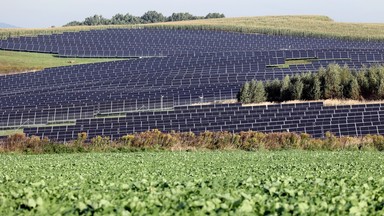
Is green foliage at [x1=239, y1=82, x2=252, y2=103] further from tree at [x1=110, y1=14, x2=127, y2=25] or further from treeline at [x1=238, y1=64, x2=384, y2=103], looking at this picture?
tree at [x1=110, y1=14, x2=127, y2=25]

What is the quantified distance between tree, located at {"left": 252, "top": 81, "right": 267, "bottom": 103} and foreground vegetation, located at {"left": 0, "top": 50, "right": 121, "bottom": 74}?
2940 centimetres

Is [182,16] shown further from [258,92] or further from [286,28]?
[258,92]

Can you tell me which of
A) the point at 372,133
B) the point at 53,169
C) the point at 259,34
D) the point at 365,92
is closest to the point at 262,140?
the point at 372,133

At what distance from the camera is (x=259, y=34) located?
8725 cm

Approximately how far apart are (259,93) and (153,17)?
10857cm

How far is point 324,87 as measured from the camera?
4306 centimetres

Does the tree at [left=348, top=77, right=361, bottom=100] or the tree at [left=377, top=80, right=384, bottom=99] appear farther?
the tree at [left=348, top=77, right=361, bottom=100]

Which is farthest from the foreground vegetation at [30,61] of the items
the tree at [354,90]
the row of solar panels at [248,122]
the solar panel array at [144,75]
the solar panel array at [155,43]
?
the row of solar panels at [248,122]

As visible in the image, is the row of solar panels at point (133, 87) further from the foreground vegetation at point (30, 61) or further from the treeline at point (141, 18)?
the treeline at point (141, 18)

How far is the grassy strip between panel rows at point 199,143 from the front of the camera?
93.2 ft

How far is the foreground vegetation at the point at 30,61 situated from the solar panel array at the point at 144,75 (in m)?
1.99

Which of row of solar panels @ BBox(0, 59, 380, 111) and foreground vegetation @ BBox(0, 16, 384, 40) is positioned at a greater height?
foreground vegetation @ BBox(0, 16, 384, 40)

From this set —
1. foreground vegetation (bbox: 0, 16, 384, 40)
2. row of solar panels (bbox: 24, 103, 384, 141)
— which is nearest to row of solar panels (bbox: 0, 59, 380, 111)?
row of solar panels (bbox: 24, 103, 384, 141)

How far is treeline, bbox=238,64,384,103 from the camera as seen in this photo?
140ft
